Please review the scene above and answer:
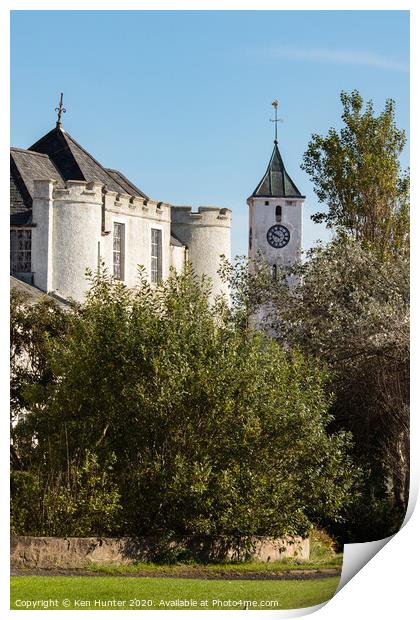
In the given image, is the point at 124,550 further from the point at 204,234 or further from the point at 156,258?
the point at 204,234

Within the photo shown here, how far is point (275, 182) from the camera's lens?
36.6 ft

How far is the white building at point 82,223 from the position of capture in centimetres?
1098

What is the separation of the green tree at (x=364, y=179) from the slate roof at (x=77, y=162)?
1866 mm

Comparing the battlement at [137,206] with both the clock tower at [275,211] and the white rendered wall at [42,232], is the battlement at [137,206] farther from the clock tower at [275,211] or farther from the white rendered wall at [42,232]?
the clock tower at [275,211]

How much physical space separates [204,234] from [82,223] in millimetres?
1136

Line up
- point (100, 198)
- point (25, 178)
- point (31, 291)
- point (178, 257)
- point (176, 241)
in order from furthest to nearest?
1. point (178, 257)
2. point (176, 241)
3. point (31, 291)
4. point (100, 198)
5. point (25, 178)

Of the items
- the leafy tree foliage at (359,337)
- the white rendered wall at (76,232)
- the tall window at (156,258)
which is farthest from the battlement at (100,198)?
the leafy tree foliage at (359,337)

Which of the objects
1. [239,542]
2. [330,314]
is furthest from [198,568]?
[330,314]

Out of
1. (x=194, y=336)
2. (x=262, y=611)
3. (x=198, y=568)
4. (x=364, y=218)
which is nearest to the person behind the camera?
(x=262, y=611)

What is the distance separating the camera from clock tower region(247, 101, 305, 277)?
36.3ft

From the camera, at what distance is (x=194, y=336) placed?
11.5m

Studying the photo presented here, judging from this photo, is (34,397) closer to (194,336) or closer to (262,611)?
(194,336)

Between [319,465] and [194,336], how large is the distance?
1815 millimetres

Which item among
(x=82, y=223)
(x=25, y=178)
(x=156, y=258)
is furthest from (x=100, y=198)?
(x=156, y=258)
